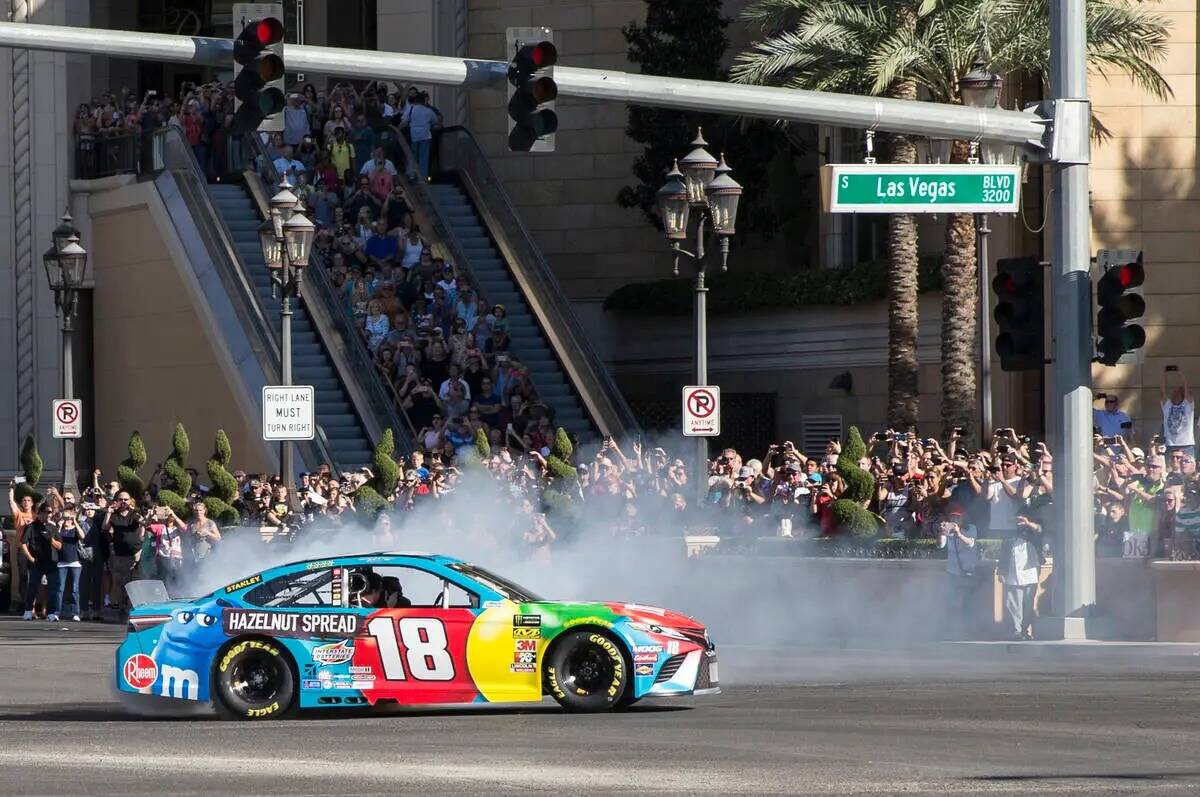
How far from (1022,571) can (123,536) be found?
1291 cm

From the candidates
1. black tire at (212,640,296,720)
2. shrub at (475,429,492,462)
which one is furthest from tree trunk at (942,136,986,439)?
black tire at (212,640,296,720)

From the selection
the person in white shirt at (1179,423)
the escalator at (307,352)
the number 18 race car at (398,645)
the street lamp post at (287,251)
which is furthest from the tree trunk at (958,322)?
the number 18 race car at (398,645)

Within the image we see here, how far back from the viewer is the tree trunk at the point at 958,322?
3219 cm

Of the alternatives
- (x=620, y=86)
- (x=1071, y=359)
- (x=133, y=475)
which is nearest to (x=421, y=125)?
(x=133, y=475)

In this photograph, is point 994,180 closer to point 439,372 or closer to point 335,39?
point 439,372

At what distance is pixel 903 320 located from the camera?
33500 mm

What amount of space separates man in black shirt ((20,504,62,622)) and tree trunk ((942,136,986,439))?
1254cm

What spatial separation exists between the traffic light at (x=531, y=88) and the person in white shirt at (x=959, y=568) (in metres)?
7.26

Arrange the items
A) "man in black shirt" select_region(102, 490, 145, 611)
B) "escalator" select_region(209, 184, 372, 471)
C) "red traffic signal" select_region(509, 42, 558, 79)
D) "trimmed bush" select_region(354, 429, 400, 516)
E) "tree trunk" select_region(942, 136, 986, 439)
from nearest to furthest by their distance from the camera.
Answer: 1. "red traffic signal" select_region(509, 42, 558, 79)
2. "trimmed bush" select_region(354, 429, 400, 516)
3. "man in black shirt" select_region(102, 490, 145, 611)
4. "tree trunk" select_region(942, 136, 986, 439)
5. "escalator" select_region(209, 184, 372, 471)

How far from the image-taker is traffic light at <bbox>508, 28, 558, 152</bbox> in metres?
17.0

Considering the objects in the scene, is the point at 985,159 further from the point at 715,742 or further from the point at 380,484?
the point at 715,742

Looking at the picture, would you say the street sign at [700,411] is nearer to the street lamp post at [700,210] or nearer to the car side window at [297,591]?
the street lamp post at [700,210]

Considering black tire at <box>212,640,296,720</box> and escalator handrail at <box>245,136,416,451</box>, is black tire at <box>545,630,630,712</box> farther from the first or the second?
escalator handrail at <box>245,136,416,451</box>

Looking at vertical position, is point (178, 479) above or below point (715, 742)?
above
